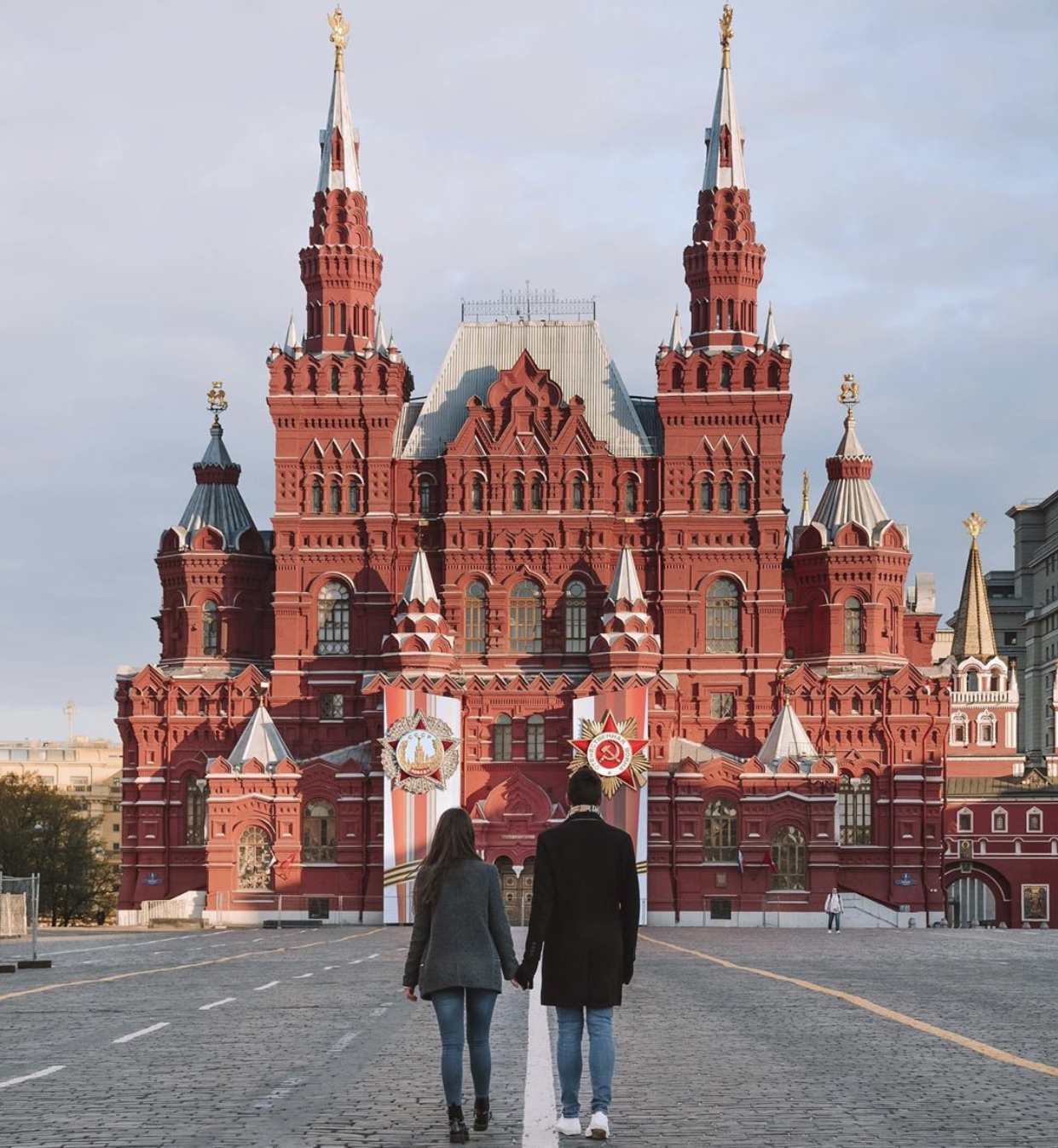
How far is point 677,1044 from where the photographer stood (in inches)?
872

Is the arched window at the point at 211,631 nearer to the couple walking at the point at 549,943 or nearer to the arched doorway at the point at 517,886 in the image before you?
the arched doorway at the point at 517,886

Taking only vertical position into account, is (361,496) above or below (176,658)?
above

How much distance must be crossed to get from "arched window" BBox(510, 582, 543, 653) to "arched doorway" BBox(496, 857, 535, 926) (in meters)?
10.2

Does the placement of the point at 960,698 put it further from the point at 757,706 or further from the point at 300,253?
the point at 300,253

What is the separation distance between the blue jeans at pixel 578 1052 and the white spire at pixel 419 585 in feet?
246

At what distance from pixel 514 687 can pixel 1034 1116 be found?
248 feet

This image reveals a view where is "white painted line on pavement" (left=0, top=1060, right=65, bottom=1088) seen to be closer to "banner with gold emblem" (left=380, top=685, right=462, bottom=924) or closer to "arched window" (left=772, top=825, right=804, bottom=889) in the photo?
"banner with gold emblem" (left=380, top=685, right=462, bottom=924)

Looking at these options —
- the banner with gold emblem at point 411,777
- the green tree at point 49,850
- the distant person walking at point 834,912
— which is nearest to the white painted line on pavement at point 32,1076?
the distant person walking at point 834,912

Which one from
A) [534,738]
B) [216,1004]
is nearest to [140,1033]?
[216,1004]

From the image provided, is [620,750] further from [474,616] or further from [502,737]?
[474,616]

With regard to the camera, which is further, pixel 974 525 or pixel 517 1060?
pixel 974 525

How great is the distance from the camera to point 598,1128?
14.7m

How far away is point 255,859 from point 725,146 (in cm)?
4117

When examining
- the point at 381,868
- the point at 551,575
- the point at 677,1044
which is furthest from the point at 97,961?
the point at 551,575
